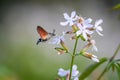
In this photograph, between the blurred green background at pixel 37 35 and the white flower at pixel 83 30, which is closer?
the white flower at pixel 83 30

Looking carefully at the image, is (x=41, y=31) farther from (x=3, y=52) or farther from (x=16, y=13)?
(x=16, y=13)

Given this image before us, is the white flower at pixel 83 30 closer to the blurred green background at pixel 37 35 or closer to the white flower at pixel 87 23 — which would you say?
the white flower at pixel 87 23

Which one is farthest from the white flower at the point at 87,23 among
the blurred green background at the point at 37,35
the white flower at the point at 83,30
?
the blurred green background at the point at 37,35

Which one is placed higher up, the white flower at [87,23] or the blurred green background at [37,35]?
the blurred green background at [37,35]

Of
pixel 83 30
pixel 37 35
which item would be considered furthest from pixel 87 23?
pixel 37 35

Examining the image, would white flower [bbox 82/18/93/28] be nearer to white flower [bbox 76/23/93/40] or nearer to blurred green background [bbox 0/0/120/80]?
white flower [bbox 76/23/93/40]

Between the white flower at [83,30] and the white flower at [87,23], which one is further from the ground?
the white flower at [87,23]

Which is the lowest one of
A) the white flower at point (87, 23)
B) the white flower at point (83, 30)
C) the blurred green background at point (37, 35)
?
the white flower at point (83, 30)

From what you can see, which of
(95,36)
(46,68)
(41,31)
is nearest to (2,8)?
(95,36)

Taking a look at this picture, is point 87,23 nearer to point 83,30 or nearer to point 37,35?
point 83,30
